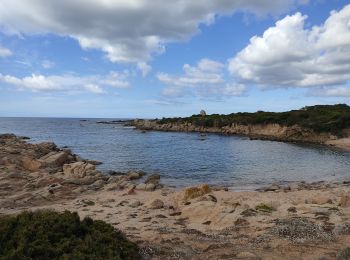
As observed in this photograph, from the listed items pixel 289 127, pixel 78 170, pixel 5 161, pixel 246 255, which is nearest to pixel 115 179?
pixel 78 170

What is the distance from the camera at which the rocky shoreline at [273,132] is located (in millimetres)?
67812

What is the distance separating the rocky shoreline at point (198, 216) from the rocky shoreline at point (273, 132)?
45.7 m

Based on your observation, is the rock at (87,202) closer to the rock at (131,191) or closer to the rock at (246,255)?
the rock at (131,191)

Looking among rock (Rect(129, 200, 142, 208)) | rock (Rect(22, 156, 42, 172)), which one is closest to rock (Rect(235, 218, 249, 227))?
rock (Rect(129, 200, 142, 208))

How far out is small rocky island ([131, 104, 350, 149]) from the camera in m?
69.8

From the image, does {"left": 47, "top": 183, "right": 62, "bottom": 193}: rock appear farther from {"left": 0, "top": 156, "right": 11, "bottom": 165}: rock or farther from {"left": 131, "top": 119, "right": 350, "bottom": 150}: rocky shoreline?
{"left": 131, "top": 119, "right": 350, "bottom": 150}: rocky shoreline

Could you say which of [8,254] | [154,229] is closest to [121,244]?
[8,254]

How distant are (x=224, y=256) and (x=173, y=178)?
20496 mm

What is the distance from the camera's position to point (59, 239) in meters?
8.50

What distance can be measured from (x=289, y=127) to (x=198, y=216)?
222 ft

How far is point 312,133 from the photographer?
238 feet

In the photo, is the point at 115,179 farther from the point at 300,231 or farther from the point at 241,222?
the point at 300,231

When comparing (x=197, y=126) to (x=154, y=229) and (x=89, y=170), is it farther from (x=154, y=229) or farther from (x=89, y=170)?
(x=154, y=229)

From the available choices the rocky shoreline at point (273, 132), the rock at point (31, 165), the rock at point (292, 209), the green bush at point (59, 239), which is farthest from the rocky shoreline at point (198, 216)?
the rocky shoreline at point (273, 132)
